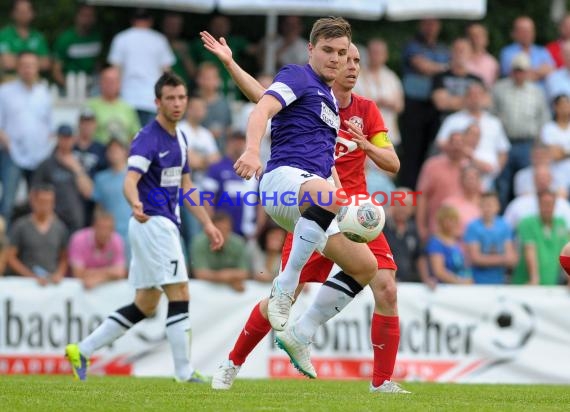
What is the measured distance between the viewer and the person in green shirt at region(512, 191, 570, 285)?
50.3 feet

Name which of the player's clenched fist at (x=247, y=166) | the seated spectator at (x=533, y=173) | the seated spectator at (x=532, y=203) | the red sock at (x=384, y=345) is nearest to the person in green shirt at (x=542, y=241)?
the seated spectator at (x=532, y=203)

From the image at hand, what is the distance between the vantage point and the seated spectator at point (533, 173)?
1636 cm

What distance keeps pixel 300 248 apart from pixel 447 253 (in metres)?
6.84

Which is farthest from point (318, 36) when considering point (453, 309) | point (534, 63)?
point (534, 63)

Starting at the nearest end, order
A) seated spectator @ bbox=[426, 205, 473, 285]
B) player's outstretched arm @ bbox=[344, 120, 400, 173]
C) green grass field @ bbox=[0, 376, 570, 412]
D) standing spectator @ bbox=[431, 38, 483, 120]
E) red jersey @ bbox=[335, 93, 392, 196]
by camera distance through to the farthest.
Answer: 1. green grass field @ bbox=[0, 376, 570, 412]
2. player's outstretched arm @ bbox=[344, 120, 400, 173]
3. red jersey @ bbox=[335, 93, 392, 196]
4. seated spectator @ bbox=[426, 205, 473, 285]
5. standing spectator @ bbox=[431, 38, 483, 120]

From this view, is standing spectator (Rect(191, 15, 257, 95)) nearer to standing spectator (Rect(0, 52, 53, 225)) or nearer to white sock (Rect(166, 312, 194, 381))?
standing spectator (Rect(0, 52, 53, 225))

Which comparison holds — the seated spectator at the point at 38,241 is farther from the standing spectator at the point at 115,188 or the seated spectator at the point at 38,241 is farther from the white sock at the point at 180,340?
the white sock at the point at 180,340

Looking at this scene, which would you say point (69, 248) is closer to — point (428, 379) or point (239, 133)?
point (239, 133)

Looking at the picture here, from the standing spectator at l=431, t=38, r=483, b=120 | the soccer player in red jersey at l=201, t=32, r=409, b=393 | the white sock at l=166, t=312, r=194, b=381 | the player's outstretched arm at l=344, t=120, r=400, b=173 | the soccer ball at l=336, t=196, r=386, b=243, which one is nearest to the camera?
the soccer ball at l=336, t=196, r=386, b=243

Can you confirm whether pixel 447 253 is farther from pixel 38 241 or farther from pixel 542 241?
pixel 38 241

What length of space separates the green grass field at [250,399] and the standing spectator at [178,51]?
7.94 metres

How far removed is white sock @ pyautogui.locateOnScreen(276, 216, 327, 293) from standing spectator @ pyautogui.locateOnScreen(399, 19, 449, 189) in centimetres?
918

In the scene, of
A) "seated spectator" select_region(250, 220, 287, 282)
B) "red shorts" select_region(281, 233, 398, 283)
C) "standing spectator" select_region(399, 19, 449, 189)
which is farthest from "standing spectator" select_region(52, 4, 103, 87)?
"red shorts" select_region(281, 233, 398, 283)

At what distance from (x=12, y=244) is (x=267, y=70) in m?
4.60
